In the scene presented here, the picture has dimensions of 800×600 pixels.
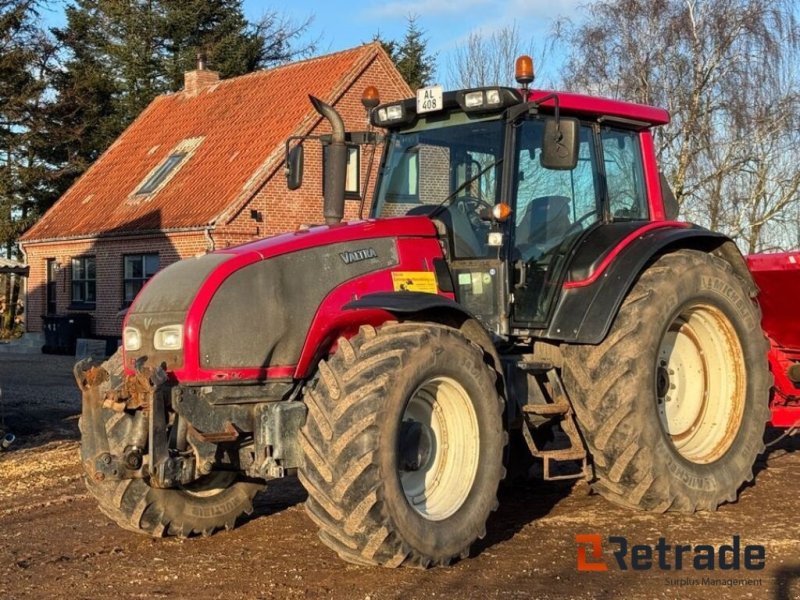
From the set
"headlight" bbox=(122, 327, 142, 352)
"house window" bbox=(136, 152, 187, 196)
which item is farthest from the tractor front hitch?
"house window" bbox=(136, 152, 187, 196)

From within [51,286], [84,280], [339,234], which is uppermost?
[84,280]

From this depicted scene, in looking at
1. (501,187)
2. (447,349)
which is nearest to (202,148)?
(501,187)

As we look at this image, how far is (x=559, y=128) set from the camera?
630 centimetres

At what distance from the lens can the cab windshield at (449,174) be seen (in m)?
6.68

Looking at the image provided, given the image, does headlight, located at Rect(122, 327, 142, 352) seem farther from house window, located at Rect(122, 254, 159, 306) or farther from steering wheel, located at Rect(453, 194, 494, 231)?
house window, located at Rect(122, 254, 159, 306)

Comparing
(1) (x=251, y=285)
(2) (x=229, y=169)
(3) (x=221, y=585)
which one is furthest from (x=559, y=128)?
(2) (x=229, y=169)

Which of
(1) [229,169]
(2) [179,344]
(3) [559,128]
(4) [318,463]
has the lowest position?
(4) [318,463]

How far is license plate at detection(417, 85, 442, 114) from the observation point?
6867 millimetres

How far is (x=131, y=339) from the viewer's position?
610 centimetres

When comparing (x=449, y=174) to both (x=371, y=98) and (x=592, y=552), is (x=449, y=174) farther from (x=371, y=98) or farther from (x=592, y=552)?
(x=592, y=552)

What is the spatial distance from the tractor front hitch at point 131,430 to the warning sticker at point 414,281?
152 cm

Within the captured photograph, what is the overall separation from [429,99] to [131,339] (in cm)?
241

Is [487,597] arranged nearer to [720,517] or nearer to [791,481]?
[720,517]

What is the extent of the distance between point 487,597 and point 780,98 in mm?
21740
